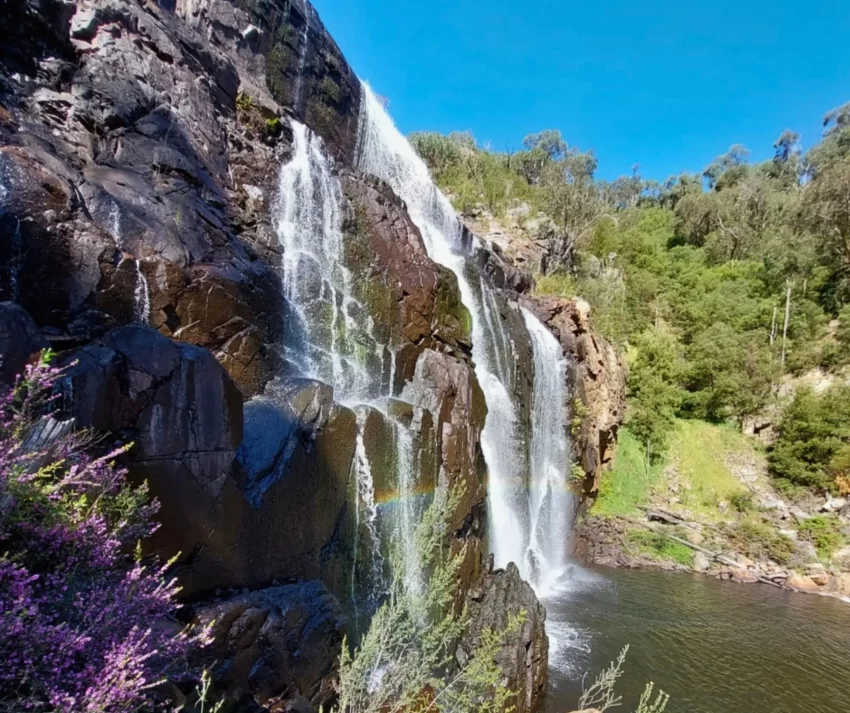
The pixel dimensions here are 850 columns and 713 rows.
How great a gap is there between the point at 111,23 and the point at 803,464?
85.0 feet

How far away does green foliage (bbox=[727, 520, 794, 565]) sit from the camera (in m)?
Result: 16.0

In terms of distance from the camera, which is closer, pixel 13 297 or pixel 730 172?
pixel 13 297

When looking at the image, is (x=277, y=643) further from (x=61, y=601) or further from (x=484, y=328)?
(x=484, y=328)

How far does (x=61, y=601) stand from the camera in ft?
8.55

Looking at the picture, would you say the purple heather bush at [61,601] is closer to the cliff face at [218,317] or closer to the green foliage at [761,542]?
the cliff face at [218,317]

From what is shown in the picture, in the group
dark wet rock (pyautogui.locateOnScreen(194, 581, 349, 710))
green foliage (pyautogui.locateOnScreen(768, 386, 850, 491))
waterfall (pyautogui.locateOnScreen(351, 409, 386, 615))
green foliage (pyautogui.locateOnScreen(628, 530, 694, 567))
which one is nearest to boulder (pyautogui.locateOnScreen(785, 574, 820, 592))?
green foliage (pyautogui.locateOnScreen(628, 530, 694, 567))

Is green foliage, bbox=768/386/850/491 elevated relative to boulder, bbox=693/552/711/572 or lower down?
elevated

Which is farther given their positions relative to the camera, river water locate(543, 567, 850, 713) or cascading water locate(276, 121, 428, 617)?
river water locate(543, 567, 850, 713)

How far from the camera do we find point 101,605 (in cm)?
264

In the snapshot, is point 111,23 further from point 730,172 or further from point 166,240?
point 730,172

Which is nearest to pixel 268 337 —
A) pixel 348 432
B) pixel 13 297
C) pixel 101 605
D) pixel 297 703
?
pixel 348 432

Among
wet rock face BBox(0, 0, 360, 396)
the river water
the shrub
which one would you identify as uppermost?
wet rock face BBox(0, 0, 360, 396)

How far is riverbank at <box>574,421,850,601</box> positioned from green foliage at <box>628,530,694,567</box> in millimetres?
34

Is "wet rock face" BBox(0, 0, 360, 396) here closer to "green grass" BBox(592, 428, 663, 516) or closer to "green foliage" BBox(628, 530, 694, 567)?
"green foliage" BBox(628, 530, 694, 567)
